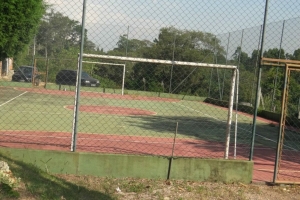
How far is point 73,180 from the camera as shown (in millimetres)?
6516

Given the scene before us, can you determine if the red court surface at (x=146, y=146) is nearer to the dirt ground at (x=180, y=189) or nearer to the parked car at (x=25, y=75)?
the dirt ground at (x=180, y=189)

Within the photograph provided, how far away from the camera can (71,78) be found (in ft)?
93.1

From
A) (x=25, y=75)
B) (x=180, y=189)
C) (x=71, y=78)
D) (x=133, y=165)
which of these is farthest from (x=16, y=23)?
Result: (x=180, y=189)

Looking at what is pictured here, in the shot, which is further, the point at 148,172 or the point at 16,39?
the point at 16,39

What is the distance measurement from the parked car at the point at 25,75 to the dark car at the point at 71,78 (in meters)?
1.79

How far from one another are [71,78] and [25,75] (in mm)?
3963

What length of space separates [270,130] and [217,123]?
2.11 metres

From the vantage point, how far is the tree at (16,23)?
18.1 meters

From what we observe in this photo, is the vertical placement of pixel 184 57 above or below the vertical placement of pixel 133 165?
above

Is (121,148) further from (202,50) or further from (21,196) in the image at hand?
(202,50)

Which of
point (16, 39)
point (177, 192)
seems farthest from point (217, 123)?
point (177, 192)

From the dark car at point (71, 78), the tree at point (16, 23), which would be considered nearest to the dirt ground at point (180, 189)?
the tree at point (16, 23)

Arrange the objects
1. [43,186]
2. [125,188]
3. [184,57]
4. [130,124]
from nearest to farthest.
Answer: [43,186] → [125,188] → [130,124] → [184,57]

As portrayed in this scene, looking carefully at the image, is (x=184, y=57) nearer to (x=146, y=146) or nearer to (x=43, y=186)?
(x=146, y=146)
